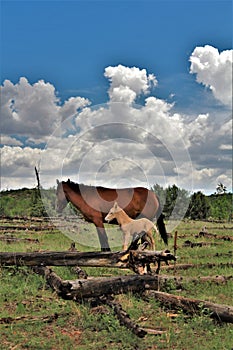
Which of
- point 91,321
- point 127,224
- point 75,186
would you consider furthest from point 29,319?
point 75,186

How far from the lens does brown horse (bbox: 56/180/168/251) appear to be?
14.3 m

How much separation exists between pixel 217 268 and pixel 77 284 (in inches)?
281

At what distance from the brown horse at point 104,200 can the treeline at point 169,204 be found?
2.02 feet

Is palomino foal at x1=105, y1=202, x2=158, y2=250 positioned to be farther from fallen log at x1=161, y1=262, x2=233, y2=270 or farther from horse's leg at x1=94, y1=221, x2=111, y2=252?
fallen log at x1=161, y1=262, x2=233, y2=270

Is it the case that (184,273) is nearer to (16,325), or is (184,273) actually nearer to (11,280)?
(11,280)

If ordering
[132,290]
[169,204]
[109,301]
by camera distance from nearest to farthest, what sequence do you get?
[109,301] → [132,290] → [169,204]

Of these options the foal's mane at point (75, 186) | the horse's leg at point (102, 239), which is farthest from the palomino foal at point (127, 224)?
the foal's mane at point (75, 186)

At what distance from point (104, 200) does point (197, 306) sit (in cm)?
661

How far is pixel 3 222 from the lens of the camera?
30.5 m

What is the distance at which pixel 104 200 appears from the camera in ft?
47.1

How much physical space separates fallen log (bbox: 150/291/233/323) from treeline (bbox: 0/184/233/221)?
6210 mm

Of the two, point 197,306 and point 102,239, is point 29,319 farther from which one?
point 102,239

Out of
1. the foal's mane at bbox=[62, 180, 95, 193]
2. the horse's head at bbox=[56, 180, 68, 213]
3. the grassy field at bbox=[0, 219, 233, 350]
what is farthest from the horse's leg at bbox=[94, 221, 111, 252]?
the grassy field at bbox=[0, 219, 233, 350]

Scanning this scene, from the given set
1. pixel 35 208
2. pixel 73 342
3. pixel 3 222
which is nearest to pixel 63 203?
pixel 73 342
